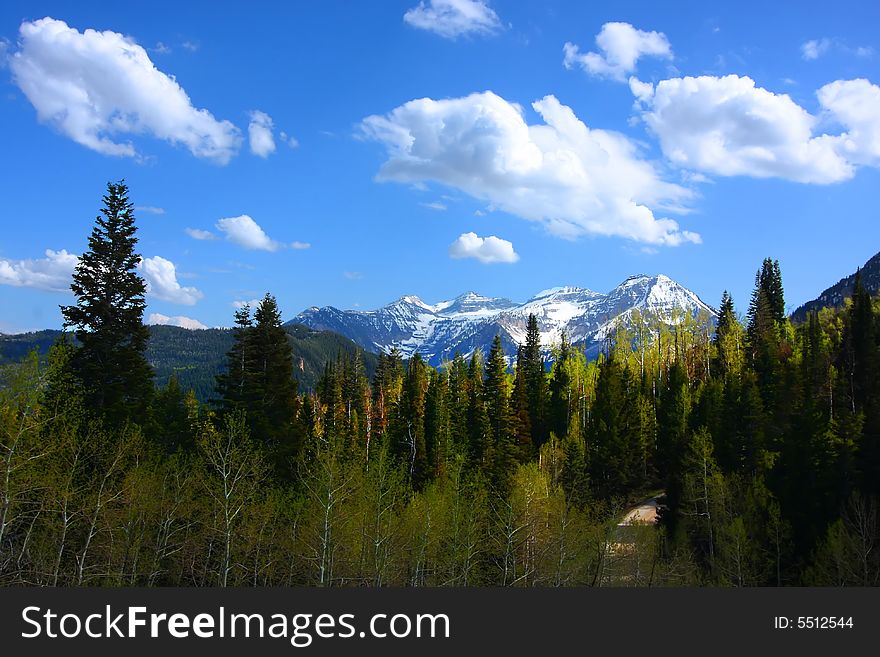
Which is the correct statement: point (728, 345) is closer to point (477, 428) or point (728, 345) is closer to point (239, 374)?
point (477, 428)

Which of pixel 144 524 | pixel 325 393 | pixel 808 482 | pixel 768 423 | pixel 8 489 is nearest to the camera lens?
pixel 8 489

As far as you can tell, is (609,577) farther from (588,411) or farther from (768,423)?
(588,411)

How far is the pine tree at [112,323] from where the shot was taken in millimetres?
36500

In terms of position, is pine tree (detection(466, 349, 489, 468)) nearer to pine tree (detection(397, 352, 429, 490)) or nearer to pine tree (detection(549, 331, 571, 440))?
pine tree (detection(397, 352, 429, 490))

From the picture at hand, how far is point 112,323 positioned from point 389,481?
1981cm

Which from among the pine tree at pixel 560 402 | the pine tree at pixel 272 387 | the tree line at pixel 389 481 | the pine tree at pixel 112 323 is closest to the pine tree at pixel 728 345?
the tree line at pixel 389 481

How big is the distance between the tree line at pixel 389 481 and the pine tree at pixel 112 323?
11 cm

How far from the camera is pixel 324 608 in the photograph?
14.5m

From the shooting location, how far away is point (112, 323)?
122ft

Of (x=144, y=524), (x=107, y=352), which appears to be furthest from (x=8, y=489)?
(x=107, y=352)

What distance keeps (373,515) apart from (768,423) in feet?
151

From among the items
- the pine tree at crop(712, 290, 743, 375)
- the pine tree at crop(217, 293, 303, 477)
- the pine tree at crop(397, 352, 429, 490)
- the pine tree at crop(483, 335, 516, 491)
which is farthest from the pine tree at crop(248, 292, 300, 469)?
the pine tree at crop(712, 290, 743, 375)

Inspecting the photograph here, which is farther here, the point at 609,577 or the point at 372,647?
the point at 609,577

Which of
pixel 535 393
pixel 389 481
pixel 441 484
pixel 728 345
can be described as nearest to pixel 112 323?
pixel 389 481
